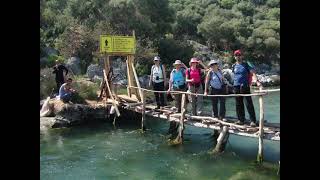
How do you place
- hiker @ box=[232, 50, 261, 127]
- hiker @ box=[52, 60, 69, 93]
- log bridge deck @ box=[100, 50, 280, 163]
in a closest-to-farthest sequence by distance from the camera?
log bridge deck @ box=[100, 50, 280, 163]
hiker @ box=[232, 50, 261, 127]
hiker @ box=[52, 60, 69, 93]

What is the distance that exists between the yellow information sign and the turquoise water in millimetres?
2883

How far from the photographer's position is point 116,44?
15336mm

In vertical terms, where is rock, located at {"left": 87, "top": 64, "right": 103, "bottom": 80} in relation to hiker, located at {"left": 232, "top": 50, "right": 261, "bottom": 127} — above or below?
above

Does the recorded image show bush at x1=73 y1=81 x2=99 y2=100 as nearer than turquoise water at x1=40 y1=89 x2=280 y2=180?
No

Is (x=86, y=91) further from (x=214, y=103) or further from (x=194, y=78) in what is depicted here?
(x=214, y=103)

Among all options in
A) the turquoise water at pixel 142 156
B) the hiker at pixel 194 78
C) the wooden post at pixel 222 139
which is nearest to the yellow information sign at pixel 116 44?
the turquoise water at pixel 142 156

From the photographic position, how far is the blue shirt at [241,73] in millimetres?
9039

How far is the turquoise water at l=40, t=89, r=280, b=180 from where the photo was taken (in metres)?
9.30

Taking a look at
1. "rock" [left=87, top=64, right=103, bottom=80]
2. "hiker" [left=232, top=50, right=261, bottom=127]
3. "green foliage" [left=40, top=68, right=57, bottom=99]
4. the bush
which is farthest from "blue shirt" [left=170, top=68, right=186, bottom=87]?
"rock" [left=87, top=64, right=103, bottom=80]

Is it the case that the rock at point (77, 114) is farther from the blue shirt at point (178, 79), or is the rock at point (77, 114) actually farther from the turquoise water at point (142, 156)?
the blue shirt at point (178, 79)

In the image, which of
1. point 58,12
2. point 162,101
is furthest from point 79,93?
point 58,12

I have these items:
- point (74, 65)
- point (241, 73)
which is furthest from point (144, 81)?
point (241, 73)

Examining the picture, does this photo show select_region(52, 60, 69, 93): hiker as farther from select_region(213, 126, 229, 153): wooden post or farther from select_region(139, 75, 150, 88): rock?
select_region(139, 75, 150, 88): rock
